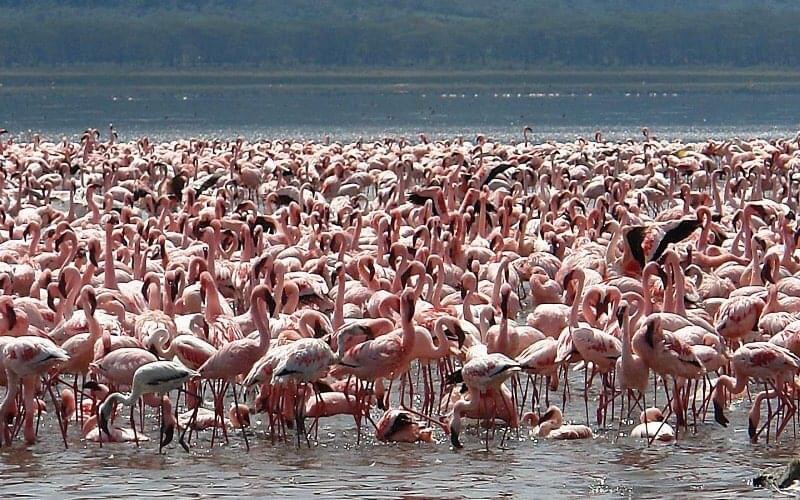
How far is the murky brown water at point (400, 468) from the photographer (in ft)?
28.8

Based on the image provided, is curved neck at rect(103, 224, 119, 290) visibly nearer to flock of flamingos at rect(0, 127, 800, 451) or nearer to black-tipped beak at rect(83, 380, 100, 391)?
flock of flamingos at rect(0, 127, 800, 451)

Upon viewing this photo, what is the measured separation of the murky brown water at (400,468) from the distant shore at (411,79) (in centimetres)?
9980

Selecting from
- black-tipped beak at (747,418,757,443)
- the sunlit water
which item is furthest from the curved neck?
black-tipped beak at (747,418,757,443)

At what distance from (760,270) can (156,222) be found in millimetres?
7331

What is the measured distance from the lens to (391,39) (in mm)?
167375

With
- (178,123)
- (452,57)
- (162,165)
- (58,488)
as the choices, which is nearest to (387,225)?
(58,488)

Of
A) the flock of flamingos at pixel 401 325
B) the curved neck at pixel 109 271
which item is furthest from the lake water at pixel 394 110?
the curved neck at pixel 109 271

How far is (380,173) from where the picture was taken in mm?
25609

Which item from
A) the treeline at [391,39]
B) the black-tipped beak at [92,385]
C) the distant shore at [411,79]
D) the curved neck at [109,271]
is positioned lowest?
the black-tipped beak at [92,385]

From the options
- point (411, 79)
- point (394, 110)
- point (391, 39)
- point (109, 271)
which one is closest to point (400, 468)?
point (109, 271)

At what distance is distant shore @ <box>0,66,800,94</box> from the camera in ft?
383

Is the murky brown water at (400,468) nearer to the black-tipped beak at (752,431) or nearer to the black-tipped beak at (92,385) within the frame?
the black-tipped beak at (752,431)

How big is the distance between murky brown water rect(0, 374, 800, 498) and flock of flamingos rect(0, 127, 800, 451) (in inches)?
5.8

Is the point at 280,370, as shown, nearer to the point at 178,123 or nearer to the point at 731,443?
the point at 731,443
